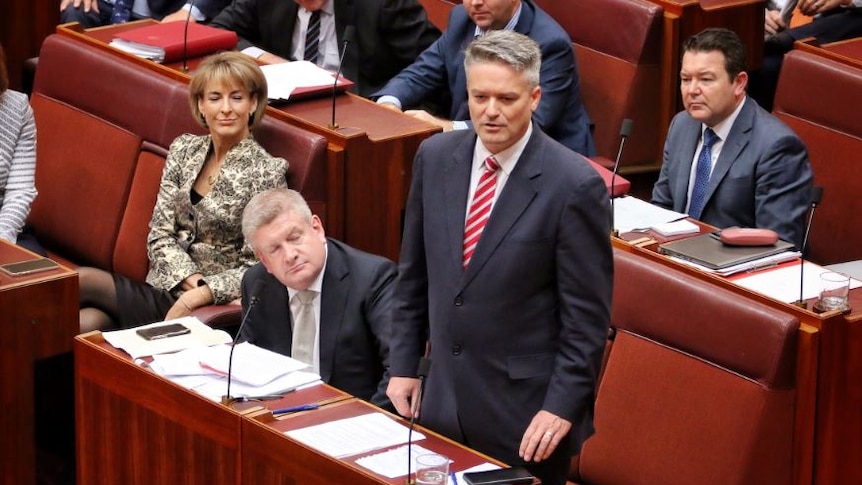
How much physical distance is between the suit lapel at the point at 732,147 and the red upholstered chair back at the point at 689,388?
42 cm

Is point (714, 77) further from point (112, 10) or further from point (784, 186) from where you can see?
point (112, 10)

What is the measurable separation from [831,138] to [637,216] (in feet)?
1.63

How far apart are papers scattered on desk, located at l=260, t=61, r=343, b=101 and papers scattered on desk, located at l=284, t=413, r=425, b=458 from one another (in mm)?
845

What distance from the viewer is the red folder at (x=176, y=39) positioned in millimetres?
2514

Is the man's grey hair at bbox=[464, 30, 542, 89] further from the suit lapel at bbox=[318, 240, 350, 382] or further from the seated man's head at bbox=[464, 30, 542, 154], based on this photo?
the suit lapel at bbox=[318, 240, 350, 382]

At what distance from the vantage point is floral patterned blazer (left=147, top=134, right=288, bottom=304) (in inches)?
83.7

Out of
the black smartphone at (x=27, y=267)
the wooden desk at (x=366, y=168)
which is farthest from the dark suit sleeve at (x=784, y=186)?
the black smartphone at (x=27, y=267)

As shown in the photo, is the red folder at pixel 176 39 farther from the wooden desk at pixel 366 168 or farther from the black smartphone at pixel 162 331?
the black smartphone at pixel 162 331

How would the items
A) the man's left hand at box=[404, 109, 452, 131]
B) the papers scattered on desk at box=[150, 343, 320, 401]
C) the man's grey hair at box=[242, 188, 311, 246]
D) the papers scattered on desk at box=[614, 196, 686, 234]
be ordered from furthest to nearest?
the man's left hand at box=[404, 109, 452, 131]
the papers scattered on desk at box=[614, 196, 686, 234]
the man's grey hair at box=[242, 188, 311, 246]
the papers scattered on desk at box=[150, 343, 320, 401]

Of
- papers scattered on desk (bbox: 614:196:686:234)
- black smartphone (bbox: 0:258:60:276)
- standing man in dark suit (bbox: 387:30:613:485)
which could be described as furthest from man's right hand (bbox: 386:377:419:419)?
black smartphone (bbox: 0:258:60:276)

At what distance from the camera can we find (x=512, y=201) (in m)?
1.43

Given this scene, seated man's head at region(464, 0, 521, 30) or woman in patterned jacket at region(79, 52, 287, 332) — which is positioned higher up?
seated man's head at region(464, 0, 521, 30)

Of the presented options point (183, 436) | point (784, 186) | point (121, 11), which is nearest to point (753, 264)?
point (784, 186)

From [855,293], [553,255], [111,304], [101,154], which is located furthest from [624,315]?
[101,154]
